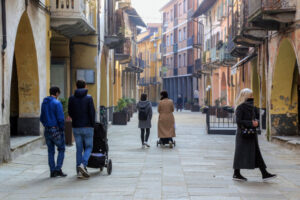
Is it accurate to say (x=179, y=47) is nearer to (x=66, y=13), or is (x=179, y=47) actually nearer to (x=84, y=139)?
(x=66, y=13)

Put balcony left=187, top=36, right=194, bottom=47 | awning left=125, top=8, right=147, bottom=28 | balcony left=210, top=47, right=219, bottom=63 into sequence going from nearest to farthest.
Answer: balcony left=210, top=47, right=219, bottom=63, awning left=125, top=8, right=147, bottom=28, balcony left=187, top=36, right=194, bottom=47

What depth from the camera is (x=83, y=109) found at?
9594mm

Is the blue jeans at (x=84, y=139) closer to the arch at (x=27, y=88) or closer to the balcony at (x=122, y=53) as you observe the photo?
the arch at (x=27, y=88)

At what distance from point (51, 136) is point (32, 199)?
2.10 metres

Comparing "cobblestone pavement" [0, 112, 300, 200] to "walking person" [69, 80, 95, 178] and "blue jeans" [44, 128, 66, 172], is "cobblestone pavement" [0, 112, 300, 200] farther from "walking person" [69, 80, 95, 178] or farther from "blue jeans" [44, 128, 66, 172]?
"walking person" [69, 80, 95, 178]

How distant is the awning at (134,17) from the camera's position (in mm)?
43831

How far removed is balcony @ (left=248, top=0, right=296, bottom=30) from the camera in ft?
47.5

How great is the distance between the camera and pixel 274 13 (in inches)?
577

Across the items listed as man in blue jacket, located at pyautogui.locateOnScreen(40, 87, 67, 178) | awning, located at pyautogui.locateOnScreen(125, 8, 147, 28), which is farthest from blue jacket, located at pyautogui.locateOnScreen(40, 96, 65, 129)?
awning, located at pyautogui.locateOnScreen(125, 8, 147, 28)

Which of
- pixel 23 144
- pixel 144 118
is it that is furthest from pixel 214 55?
pixel 23 144

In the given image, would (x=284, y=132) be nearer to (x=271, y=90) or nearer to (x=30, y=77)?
(x=271, y=90)

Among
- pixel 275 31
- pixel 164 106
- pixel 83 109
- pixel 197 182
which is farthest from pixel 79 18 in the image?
pixel 197 182

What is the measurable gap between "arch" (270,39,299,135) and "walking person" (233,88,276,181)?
8.09 meters

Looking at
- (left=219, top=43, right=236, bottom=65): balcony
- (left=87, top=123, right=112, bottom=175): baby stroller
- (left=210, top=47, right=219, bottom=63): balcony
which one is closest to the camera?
(left=87, top=123, right=112, bottom=175): baby stroller
